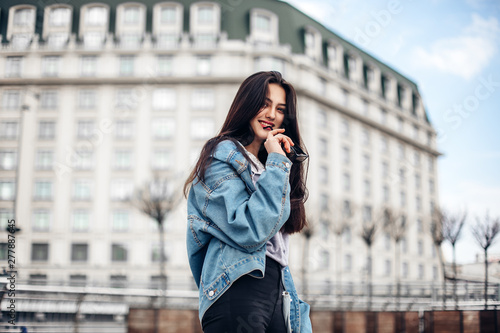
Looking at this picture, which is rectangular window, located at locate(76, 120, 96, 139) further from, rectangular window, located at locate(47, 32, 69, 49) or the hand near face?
the hand near face

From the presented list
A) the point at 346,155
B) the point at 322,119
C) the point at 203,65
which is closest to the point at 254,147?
the point at 203,65

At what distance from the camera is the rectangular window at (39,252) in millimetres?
35600

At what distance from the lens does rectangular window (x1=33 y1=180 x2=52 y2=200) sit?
37.2 m

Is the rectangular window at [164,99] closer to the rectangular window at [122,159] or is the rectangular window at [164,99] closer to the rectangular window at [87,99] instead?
the rectangular window at [122,159]

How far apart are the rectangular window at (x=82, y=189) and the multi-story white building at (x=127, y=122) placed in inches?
2.8

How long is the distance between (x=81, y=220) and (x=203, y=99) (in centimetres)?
1232

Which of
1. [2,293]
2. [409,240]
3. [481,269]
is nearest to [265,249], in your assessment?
[2,293]

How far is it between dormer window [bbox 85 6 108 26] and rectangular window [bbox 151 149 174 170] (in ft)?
34.3

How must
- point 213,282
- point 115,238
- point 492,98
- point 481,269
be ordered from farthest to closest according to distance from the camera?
point 115,238 < point 492,98 < point 481,269 < point 213,282

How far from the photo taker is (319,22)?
44688 mm

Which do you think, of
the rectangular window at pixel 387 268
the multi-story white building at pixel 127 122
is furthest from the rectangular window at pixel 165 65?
the rectangular window at pixel 387 268

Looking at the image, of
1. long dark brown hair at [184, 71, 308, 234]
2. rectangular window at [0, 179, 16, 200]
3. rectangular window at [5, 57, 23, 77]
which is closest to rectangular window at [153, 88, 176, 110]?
rectangular window at [5, 57, 23, 77]

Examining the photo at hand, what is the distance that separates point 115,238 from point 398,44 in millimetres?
25070

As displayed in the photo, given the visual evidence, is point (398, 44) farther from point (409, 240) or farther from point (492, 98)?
point (409, 240)
